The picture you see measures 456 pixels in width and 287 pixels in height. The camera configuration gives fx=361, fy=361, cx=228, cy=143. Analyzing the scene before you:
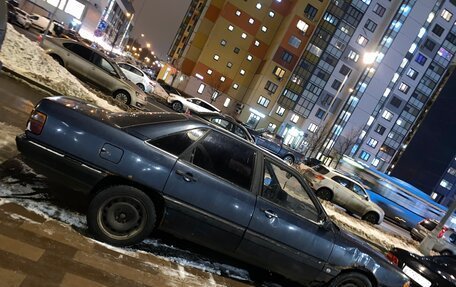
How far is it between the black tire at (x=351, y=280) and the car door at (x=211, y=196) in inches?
62.6

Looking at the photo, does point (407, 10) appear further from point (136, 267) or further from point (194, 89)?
point (136, 267)

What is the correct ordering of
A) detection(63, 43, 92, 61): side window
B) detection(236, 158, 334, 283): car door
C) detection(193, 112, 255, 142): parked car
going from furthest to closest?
detection(193, 112, 255, 142): parked car → detection(63, 43, 92, 61): side window → detection(236, 158, 334, 283): car door

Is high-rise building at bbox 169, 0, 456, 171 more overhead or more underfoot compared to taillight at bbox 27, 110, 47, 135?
more overhead

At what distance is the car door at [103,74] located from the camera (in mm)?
14703

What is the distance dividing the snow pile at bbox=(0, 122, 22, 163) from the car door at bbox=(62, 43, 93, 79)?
8351mm

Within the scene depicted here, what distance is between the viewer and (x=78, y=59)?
47.0 ft

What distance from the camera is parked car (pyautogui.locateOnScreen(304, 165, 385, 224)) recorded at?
55.5 feet

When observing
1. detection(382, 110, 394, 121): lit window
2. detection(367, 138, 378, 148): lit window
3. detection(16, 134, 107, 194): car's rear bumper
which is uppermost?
detection(382, 110, 394, 121): lit window

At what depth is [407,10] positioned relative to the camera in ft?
199

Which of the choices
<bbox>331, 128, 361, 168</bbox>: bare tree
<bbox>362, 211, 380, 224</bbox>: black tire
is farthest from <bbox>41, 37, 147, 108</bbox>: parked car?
<bbox>331, 128, 361, 168</bbox>: bare tree

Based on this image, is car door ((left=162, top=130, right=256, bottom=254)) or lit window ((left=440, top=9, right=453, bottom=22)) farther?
lit window ((left=440, top=9, right=453, bottom=22))

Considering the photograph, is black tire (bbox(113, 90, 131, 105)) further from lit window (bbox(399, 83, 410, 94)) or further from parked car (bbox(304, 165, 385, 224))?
lit window (bbox(399, 83, 410, 94))

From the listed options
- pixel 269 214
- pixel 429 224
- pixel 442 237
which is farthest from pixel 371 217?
pixel 269 214

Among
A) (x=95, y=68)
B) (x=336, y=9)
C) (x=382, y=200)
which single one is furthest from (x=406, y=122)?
(x=95, y=68)
